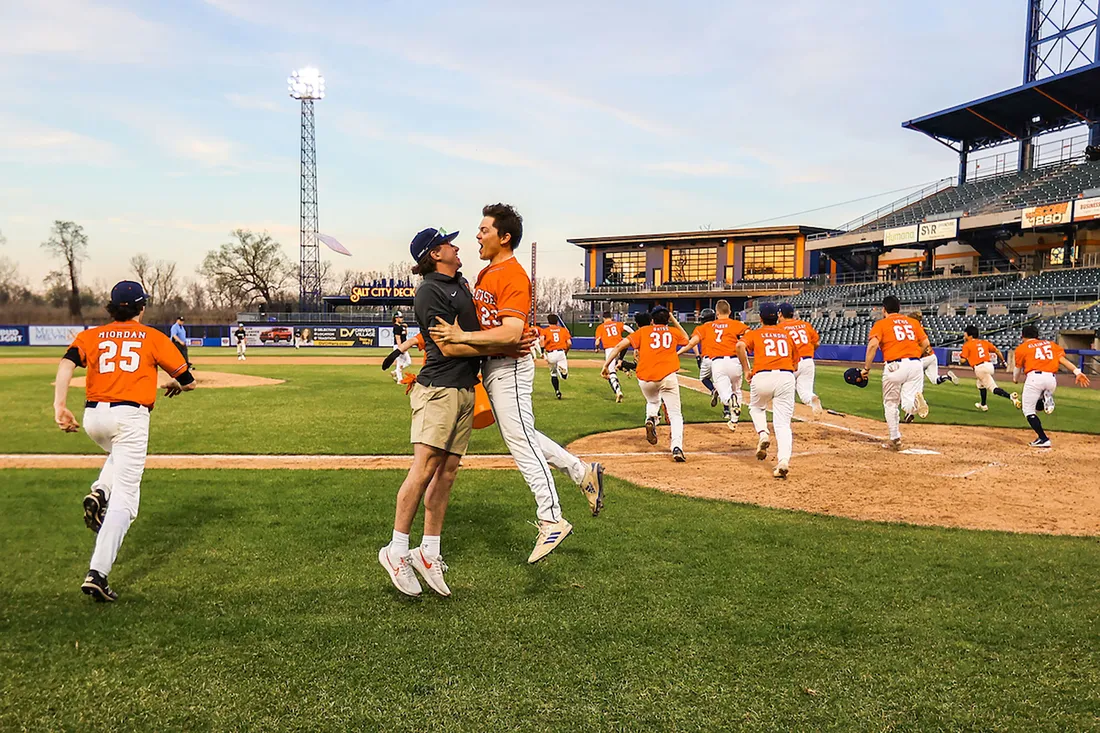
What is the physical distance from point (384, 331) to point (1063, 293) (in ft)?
137

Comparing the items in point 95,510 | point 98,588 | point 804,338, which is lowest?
point 98,588

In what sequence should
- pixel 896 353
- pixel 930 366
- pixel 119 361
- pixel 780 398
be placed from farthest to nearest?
pixel 930 366 < pixel 896 353 < pixel 780 398 < pixel 119 361

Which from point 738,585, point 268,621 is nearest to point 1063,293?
point 738,585

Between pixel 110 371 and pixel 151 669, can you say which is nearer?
pixel 151 669

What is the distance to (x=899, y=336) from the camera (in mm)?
10125

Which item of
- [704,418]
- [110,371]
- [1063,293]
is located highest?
[1063,293]

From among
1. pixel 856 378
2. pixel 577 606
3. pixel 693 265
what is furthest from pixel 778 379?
pixel 693 265

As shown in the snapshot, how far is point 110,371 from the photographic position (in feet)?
14.1

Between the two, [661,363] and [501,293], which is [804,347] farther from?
[501,293]

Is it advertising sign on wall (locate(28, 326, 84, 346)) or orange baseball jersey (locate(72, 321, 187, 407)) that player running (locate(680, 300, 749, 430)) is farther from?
advertising sign on wall (locate(28, 326, 84, 346))

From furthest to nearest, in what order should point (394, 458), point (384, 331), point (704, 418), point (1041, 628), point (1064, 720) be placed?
1. point (384, 331)
2. point (704, 418)
3. point (394, 458)
4. point (1041, 628)
5. point (1064, 720)

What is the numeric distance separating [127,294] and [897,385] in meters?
9.84

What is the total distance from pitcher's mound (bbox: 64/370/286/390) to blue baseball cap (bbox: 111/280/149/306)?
1507 centimetres

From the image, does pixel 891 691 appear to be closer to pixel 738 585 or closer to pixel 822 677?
pixel 822 677
